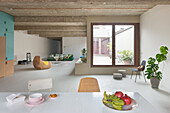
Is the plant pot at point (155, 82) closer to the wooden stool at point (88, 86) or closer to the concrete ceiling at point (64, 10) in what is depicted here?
the concrete ceiling at point (64, 10)

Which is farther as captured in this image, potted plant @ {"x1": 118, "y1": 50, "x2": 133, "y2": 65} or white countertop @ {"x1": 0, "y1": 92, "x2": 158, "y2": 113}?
potted plant @ {"x1": 118, "y1": 50, "x2": 133, "y2": 65}

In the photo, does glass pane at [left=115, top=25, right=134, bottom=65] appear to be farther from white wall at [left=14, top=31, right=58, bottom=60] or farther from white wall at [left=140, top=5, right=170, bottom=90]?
white wall at [left=14, top=31, right=58, bottom=60]

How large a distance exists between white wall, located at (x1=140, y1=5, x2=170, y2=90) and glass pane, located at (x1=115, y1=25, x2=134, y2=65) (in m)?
0.60

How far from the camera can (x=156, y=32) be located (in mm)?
4184

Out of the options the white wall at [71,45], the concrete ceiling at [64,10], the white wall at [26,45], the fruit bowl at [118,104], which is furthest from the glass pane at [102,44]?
the white wall at [71,45]

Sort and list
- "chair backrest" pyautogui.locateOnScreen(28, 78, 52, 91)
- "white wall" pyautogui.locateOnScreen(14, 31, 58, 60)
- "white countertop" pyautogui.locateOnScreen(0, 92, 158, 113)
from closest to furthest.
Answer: "white countertop" pyautogui.locateOnScreen(0, 92, 158, 113), "chair backrest" pyautogui.locateOnScreen(28, 78, 52, 91), "white wall" pyautogui.locateOnScreen(14, 31, 58, 60)

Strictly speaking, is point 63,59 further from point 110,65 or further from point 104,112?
point 104,112

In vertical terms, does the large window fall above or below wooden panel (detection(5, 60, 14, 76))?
above

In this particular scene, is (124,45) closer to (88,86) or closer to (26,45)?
(88,86)

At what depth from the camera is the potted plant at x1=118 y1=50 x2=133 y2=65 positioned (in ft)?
19.2

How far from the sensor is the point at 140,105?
117cm

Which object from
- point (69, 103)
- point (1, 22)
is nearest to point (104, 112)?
point (69, 103)

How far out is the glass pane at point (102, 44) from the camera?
5898 millimetres

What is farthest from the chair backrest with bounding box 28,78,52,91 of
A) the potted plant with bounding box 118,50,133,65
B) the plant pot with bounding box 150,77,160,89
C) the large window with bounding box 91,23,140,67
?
the potted plant with bounding box 118,50,133,65
